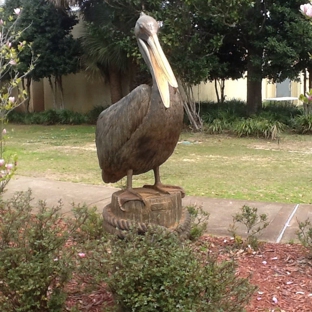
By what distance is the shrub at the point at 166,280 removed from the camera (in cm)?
243

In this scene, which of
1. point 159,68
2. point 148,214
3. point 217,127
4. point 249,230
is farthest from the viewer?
point 217,127

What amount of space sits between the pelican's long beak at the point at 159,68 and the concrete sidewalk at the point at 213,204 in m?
1.85

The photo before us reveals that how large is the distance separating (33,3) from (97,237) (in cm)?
1388

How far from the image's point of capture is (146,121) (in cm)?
341

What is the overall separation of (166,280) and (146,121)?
4.46 ft

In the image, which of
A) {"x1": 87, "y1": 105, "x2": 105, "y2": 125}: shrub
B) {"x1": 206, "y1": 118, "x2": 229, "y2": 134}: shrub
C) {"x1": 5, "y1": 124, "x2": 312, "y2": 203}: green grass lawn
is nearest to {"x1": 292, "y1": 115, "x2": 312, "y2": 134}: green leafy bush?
{"x1": 5, "y1": 124, "x2": 312, "y2": 203}: green grass lawn

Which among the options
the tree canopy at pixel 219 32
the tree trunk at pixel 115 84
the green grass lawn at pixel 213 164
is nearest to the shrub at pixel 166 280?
the green grass lawn at pixel 213 164

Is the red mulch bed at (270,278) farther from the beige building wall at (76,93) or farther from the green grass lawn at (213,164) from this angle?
the beige building wall at (76,93)

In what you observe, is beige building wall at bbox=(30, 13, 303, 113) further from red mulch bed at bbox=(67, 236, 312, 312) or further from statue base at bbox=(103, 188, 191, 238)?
statue base at bbox=(103, 188, 191, 238)

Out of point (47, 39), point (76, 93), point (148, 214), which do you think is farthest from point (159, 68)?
point (76, 93)

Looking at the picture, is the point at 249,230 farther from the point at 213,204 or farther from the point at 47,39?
the point at 47,39

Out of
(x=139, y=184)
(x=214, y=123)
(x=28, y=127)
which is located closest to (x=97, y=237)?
(x=139, y=184)

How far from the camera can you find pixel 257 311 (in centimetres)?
302

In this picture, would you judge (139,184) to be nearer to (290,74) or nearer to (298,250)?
(298,250)
